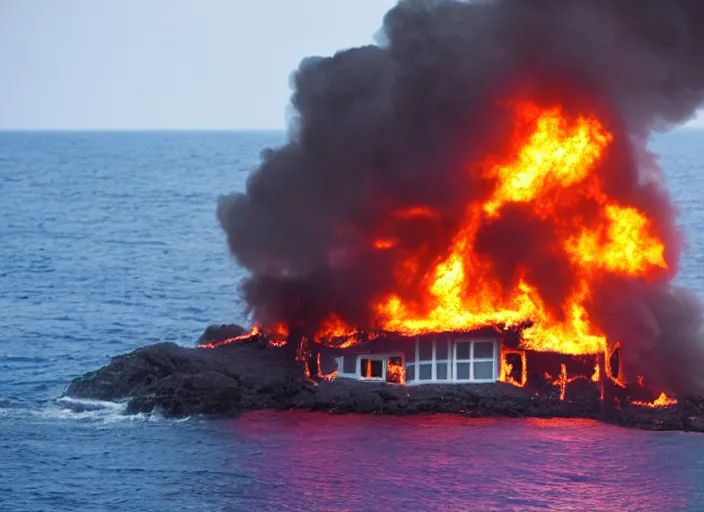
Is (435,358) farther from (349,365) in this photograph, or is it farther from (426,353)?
(349,365)

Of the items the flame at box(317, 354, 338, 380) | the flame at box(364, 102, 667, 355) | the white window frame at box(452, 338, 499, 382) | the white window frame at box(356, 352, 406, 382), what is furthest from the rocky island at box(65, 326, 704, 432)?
the flame at box(364, 102, 667, 355)

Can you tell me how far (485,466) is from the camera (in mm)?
58969

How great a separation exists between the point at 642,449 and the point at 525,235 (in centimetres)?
1120

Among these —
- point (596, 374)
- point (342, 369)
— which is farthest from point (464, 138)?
point (596, 374)

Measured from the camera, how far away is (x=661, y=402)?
64625mm

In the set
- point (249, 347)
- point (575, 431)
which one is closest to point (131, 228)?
point (249, 347)

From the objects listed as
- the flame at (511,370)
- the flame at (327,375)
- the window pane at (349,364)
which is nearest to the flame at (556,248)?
the flame at (511,370)

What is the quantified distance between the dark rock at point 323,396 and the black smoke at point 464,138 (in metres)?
2.63

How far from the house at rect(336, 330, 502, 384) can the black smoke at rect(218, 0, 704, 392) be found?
1.60 meters

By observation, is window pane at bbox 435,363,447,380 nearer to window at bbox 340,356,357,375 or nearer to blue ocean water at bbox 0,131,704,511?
blue ocean water at bbox 0,131,704,511

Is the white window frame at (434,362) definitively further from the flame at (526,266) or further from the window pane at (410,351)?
the flame at (526,266)

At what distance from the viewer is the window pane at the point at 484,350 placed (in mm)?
65875

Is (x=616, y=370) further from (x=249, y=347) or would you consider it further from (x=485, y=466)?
(x=249, y=347)

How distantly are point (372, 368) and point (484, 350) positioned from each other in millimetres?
5107
